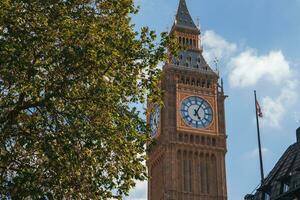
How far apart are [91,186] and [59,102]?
10.3 feet

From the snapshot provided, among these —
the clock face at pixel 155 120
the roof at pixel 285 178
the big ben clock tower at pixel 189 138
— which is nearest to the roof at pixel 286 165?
the roof at pixel 285 178

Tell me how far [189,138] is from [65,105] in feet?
206

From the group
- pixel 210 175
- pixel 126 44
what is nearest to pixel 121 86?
pixel 126 44

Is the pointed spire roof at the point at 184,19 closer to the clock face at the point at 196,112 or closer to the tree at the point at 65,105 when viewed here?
the clock face at the point at 196,112

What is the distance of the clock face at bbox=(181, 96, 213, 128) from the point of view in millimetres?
85812

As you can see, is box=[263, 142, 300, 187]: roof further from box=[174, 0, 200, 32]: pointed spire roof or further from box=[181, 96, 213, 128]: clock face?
box=[174, 0, 200, 32]: pointed spire roof

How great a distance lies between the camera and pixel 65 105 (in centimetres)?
2288

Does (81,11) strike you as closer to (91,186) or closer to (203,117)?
(91,186)

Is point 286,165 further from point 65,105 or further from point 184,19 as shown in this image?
point 184,19

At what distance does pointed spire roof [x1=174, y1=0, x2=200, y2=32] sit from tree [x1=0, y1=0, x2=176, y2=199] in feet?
236

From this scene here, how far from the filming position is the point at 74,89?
22.9m

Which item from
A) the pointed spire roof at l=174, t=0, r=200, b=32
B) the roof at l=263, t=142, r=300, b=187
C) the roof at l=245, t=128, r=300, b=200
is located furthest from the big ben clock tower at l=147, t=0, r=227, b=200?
the roof at l=263, t=142, r=300, b=187

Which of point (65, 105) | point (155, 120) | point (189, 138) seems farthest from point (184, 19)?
point (65, 105)

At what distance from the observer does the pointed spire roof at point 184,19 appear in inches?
3757
